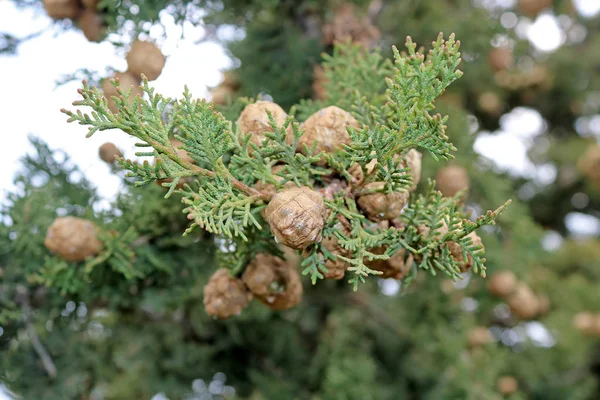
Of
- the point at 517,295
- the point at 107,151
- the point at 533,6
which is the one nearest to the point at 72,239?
Answer: the point at 107,151

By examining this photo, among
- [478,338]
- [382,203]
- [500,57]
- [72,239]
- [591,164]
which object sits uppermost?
[591,164]

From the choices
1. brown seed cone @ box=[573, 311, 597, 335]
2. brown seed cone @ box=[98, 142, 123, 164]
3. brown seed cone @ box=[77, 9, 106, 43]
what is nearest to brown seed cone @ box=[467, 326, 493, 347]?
brown seed cone @ box=[573, 311, 597, 335]

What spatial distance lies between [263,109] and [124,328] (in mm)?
1072

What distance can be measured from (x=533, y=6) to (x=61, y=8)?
138cm

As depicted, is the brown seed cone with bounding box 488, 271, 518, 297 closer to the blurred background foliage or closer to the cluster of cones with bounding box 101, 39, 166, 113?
the blurred background foliage

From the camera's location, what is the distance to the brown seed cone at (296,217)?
1.98 ft

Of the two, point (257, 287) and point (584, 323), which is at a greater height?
point (584, 323)

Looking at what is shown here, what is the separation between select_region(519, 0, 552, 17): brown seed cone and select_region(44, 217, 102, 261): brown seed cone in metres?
1.48

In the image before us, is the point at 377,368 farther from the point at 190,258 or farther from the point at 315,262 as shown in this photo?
the point at 315,262

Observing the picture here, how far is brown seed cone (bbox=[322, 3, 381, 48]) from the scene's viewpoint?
1.34 meters

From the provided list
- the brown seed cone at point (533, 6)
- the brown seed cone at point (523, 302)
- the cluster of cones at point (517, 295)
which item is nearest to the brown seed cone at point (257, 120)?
the cluster of cones at point (517, 295)

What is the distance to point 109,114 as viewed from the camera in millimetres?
585

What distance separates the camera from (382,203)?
27.5 inches

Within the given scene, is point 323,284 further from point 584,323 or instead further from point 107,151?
point 584,323
